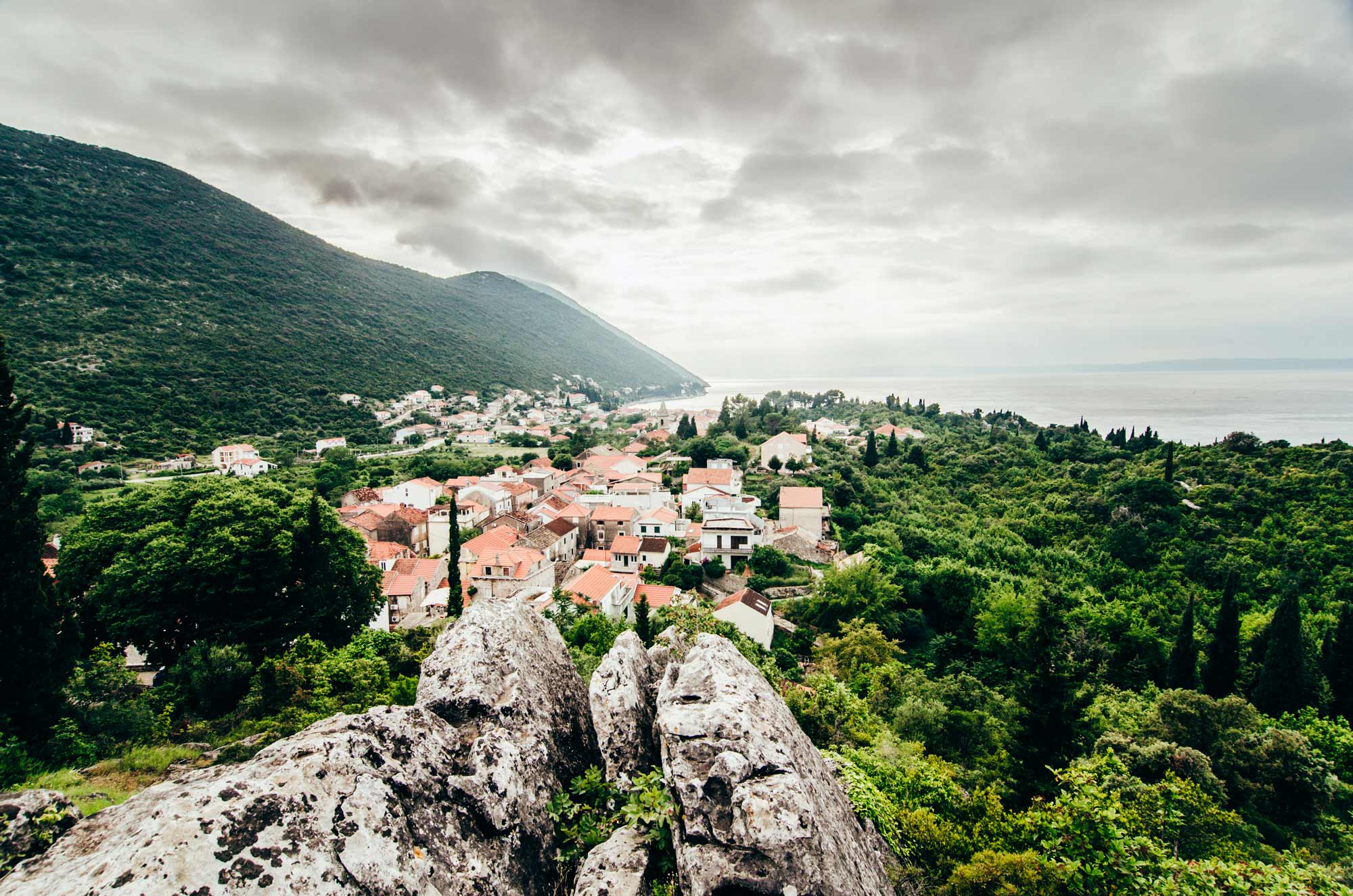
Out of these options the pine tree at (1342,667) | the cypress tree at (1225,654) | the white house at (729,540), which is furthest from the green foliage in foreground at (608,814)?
the pine tree at (1342,667)

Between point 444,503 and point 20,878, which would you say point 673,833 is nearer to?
point 20,878

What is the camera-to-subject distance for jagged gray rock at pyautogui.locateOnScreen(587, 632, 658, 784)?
7.60 m

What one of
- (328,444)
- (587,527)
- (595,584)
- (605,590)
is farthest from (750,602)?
(328,444)

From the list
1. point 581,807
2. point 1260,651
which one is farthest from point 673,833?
point 1260,651

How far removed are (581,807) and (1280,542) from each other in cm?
4454

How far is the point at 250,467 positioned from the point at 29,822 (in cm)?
6182

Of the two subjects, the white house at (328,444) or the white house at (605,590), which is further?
the white house at (328,444)

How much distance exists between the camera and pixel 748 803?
5.43 m

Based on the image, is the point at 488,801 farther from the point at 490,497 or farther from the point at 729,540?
the point at 490,497

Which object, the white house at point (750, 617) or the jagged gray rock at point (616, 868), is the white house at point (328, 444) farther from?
the jagged gray rock at point (616, 868)

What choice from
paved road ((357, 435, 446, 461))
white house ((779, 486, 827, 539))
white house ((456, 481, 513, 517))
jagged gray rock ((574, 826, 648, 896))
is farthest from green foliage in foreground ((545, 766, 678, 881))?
paved road ((357, 435, 446, 461))

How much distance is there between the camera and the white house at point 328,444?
219 ft

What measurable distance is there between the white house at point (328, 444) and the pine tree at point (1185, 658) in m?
76.0

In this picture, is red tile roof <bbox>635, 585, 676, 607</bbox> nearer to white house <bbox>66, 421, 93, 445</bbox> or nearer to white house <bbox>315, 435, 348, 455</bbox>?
white house <bbox>315, 435, 348, 455</bbox>
